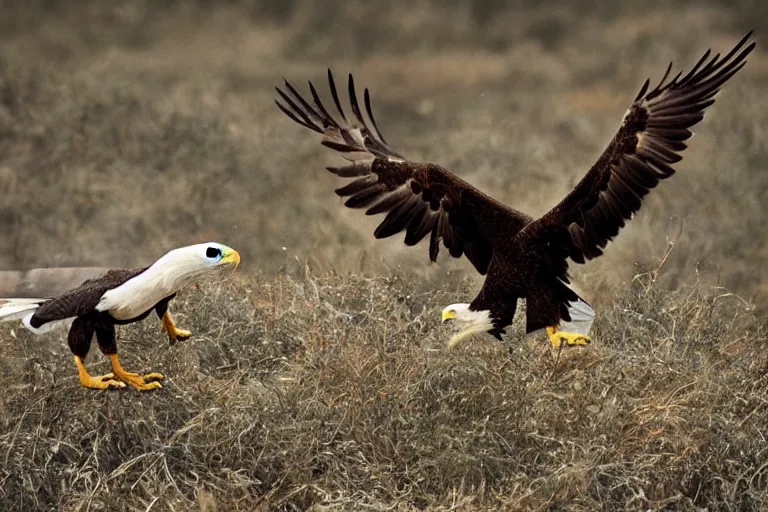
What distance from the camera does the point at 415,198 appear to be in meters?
5.74

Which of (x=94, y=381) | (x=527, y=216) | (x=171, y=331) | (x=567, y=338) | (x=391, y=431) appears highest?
(x=527, y=216)

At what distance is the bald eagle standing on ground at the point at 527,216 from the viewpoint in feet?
16.2

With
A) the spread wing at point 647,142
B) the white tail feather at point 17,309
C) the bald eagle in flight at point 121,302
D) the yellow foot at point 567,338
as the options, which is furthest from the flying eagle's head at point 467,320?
the white tail feather at point 17,309

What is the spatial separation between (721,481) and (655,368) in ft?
2.35

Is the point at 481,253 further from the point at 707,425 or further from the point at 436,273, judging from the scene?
the point at 436,273

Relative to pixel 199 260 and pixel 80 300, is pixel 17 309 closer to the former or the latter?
pixel 80 300

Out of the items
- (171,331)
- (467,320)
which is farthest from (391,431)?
(171,331)

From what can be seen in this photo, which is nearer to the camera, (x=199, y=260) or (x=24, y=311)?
(x=199, y=260)

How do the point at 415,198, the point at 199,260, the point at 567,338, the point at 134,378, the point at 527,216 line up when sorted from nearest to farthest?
the point at 199,260 < the point at 134,378 < the point at 567,338 < the point at 527,216 < the point at 415,198

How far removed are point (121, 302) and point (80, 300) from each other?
0.63 ft

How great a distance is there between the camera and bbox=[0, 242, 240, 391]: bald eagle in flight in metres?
4.76

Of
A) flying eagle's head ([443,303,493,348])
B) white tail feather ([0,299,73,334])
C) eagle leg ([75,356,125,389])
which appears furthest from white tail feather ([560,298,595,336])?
white tail feather ([0,299,73,334])

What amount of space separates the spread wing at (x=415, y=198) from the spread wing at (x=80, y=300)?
113 cm

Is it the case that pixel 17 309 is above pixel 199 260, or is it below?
below
